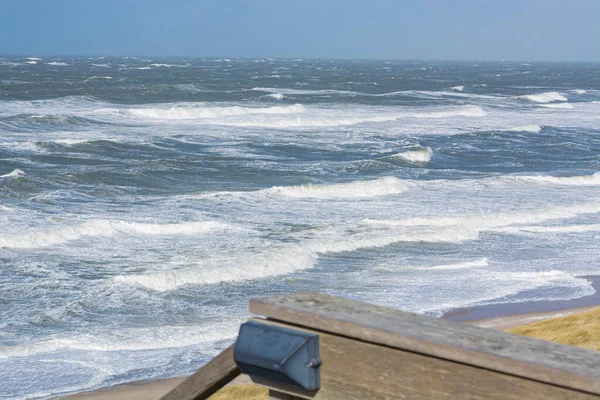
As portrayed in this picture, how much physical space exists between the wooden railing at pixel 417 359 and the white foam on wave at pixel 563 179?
26.2m

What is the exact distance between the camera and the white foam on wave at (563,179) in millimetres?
27766

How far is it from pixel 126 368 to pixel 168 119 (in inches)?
1440

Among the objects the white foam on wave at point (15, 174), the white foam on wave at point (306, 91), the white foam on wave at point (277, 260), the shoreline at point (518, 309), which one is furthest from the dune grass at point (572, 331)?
the white foam on wave at point (306, 91)

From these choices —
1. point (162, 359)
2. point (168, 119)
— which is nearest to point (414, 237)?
point (162, 359)

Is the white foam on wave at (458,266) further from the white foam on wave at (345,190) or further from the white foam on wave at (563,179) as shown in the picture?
the white foam on wave at (563,179)

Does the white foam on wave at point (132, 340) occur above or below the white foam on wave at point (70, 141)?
below

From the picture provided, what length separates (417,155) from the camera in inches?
1298

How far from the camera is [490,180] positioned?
27438 millimetres

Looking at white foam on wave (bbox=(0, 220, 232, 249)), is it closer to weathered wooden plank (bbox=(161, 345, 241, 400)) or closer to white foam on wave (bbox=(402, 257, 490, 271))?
white foam on wave (bbox=(402, 257, 490, 271))

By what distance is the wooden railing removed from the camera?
74.8 inches

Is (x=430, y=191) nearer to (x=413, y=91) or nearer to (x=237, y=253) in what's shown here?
(x=237, y=253)

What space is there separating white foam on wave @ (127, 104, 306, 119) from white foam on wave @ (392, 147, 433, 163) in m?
17.1

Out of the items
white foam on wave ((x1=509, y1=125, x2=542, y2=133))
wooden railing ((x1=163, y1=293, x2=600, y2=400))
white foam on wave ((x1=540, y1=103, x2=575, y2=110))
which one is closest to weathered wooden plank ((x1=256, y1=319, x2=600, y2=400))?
wooden railing ((x1=163, y1=293, x2=600, y2=400))

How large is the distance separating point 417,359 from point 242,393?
233 inches
